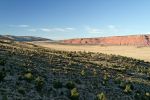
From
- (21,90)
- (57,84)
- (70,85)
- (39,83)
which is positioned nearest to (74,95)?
(57,84)

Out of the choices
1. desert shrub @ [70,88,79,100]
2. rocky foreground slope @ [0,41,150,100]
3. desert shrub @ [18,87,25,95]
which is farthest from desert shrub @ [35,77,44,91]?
desert shrub @ [70,88,79,100]

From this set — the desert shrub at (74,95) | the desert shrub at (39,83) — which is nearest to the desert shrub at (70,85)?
the desert shrub at (74,95)

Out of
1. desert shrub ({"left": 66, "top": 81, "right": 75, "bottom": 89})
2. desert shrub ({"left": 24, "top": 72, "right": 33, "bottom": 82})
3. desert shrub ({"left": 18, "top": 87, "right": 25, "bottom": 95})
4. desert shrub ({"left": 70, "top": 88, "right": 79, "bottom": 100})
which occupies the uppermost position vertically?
desert shrub ({"left": 24, "top": 72, "right": 33, "bottom": 82})

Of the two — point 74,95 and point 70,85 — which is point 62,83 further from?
point 74,95

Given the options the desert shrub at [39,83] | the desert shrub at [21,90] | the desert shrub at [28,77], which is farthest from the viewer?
the desert shrub at [28,77]

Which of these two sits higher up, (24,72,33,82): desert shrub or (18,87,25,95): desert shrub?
(24,72,33,82): desert shrub

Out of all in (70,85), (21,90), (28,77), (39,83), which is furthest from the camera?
(70,85)

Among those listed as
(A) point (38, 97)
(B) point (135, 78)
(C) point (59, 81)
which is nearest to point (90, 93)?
(C) point (59, 81)

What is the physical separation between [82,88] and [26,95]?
5796mm

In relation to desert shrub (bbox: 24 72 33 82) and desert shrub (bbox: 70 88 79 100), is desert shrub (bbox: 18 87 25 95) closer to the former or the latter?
desert shrub (bbox: 24 72 33 82)

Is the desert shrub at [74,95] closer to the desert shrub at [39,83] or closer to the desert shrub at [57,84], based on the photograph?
the desert shrub at [57,84]

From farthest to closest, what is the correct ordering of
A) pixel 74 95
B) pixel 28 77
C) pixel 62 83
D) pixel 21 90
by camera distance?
1. pixel 62 83
2. pixel 28 77
3. pixel 74 95
4. pixel 21 90

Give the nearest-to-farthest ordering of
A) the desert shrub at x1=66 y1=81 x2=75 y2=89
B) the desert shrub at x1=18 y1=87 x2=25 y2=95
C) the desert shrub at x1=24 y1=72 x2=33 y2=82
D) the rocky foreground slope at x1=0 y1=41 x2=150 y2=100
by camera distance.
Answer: the desert shrub at x1=18 y1=87 x2=25 y2=95, the rocky foreground slope at x1=0 y1=41 x2=150 y2=100, the desert shrub at x1=24 y1=72 x2=33 y2=82, the desert shrub at x1=66 y1=81 x2=75 y2=89

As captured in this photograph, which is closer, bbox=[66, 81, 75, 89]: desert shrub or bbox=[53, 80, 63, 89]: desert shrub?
bbox=[53, 80, 63, 89]: desert shrub
